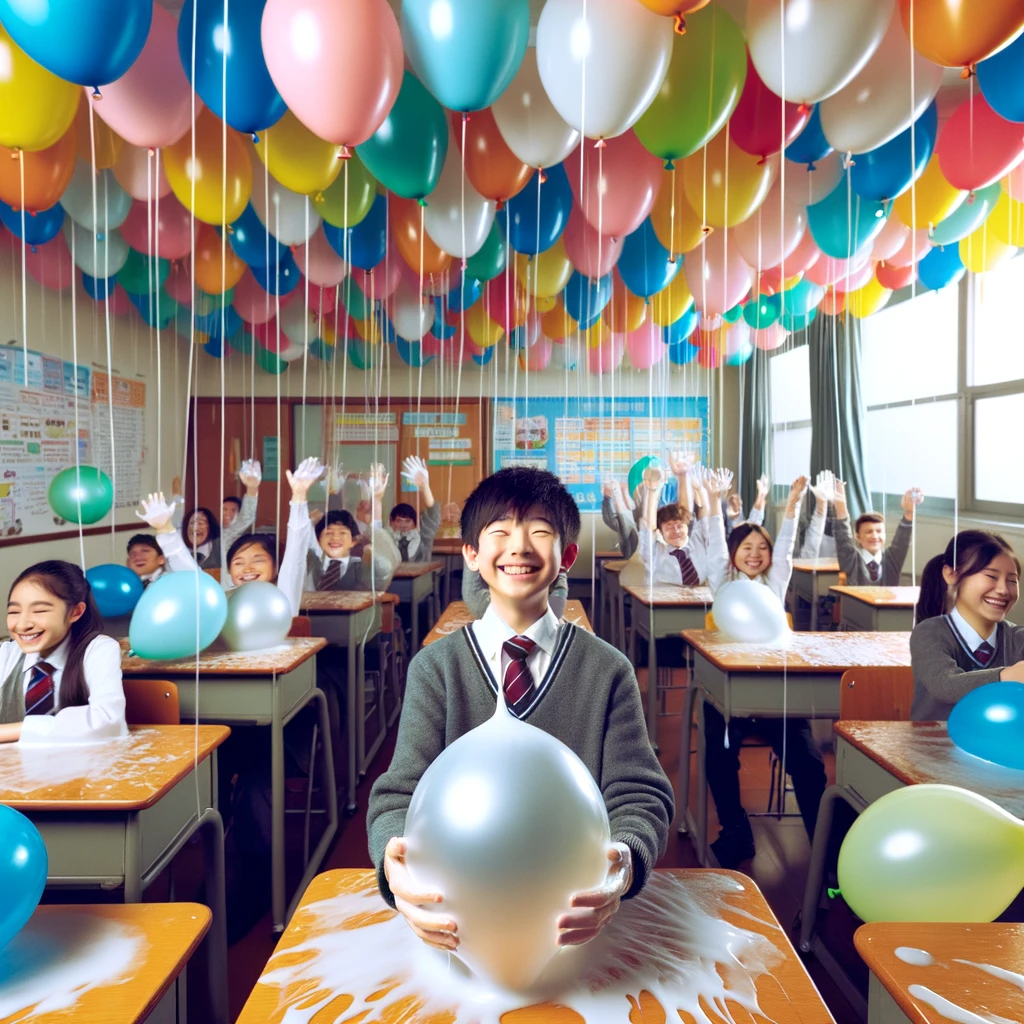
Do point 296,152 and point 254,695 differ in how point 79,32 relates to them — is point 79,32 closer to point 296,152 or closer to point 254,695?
point 296,152

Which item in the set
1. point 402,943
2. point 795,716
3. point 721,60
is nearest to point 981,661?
point 795,716

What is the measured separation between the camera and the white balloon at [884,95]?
7.21ft

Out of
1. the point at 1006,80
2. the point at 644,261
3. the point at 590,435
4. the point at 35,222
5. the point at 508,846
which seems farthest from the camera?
the point at 590,435

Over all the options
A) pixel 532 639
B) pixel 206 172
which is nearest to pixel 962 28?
pixel 532 639

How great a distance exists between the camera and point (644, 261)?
355 centimetres

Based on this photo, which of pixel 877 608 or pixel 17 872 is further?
pixel 877 608

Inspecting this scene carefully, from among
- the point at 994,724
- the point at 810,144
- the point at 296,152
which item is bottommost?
the point at 994,724

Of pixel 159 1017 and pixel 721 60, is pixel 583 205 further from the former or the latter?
pixel 159 1017

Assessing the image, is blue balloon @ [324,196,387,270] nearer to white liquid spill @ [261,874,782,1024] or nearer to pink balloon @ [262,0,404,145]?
pink balloon @ [262,0,404,145]

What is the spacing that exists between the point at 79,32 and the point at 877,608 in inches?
133

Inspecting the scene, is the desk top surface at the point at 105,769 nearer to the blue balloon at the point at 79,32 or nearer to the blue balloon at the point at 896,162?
the blue balloon at the point at 79,32

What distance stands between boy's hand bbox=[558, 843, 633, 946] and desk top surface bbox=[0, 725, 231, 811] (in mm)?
935

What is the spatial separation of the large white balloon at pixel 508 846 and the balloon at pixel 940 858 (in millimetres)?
622

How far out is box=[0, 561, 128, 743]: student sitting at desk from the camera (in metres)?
1.75
